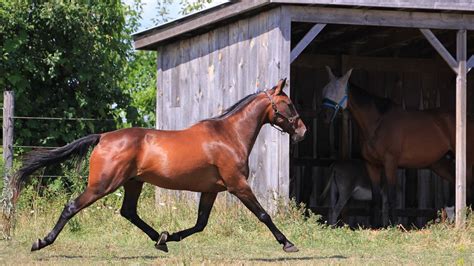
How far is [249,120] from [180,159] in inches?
35.4

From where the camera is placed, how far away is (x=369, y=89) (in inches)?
677

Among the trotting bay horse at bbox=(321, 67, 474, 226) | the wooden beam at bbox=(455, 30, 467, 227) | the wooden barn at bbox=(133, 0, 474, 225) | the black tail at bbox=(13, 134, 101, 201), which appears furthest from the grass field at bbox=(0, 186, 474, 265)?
the trotting bay horse at bbox=(321, 67, 474, 226)

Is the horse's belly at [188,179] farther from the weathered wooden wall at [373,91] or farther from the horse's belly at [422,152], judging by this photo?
the weathered wooden wall at [373,91]

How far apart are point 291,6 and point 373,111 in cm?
291

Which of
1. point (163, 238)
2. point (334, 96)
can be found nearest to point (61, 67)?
point (334, 96)

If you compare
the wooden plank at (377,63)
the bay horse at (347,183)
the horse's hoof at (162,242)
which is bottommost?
the horse's hoof at (162,242)

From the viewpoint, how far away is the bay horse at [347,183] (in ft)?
51.2

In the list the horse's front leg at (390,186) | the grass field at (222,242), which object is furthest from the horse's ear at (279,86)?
the horse's front leg at (390,186)

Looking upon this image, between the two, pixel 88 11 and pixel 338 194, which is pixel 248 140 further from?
pixel 88 11

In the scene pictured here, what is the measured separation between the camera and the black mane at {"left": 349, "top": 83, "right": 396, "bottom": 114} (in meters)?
14.7

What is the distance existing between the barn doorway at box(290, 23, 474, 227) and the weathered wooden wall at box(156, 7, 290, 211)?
2.02 m

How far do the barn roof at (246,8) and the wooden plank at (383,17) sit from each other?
141mm

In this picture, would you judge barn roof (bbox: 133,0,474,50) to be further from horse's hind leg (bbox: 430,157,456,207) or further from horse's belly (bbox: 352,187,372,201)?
horse's belly (bbox: 352,187,372,201)

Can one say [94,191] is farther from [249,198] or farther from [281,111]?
[281,111]
